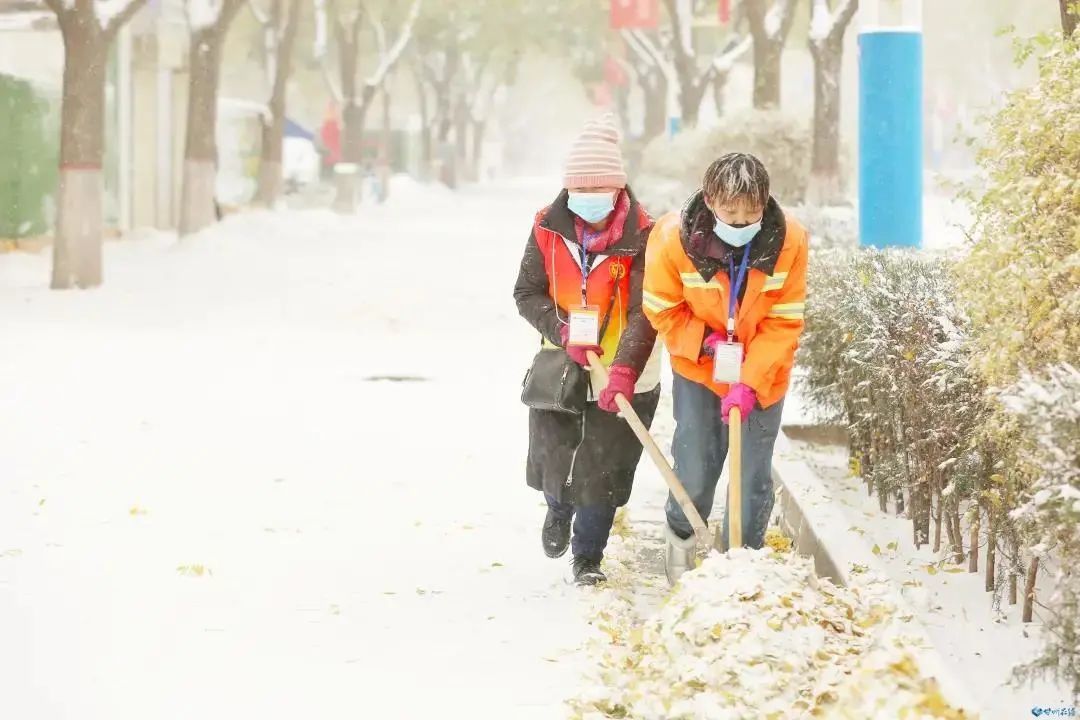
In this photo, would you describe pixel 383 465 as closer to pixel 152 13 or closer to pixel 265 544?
pixel 265 544

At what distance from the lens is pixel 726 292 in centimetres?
554

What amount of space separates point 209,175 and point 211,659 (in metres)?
20.3

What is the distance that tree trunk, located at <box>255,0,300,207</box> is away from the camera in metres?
31.7

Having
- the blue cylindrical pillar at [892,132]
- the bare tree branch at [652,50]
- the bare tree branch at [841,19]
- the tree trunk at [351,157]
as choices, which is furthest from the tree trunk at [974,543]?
the bare tree branch at [652,50]

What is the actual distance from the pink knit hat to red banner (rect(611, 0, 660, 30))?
2660 centimetres

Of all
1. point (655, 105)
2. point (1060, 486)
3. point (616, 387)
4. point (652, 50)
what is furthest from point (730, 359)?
point (655, 105)

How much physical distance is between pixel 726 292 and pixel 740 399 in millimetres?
383

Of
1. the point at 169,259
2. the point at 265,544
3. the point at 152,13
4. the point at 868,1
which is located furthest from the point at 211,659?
the point at 152,13

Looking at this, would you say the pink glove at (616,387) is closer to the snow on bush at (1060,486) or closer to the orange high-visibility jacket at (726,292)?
the orange high-visibility jacket at (726,292)

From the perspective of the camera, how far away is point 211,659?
5.23 meters

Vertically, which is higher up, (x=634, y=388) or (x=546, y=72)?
(x=546, y=72)

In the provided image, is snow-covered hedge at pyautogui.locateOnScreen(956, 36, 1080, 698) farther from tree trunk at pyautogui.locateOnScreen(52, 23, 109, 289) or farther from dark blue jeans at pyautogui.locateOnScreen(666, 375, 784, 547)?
tree trunk at pyautogui.locateOnScreen(52, 23, 109, 289)

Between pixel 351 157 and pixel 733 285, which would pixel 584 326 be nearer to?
pixel 733 285

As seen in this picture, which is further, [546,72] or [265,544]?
[546,72]
